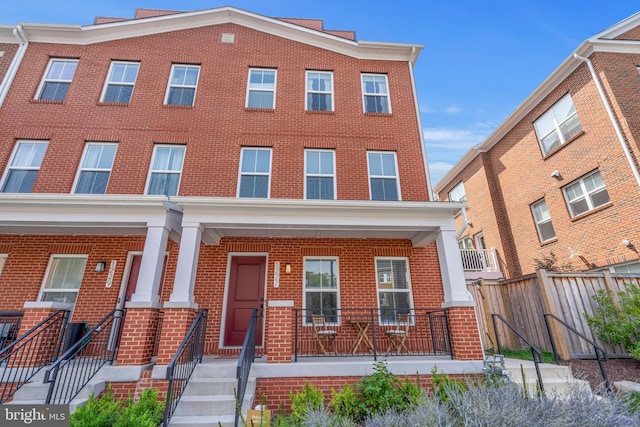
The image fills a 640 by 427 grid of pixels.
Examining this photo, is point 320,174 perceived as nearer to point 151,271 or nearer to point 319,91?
point 319,91

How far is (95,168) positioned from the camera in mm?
8156

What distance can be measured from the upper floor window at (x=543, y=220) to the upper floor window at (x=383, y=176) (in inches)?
293

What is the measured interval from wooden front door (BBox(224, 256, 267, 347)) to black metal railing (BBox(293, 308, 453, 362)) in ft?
3.78

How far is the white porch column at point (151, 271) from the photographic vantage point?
553 centimetres

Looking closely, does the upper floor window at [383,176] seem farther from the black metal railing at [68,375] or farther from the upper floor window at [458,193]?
the upper floor window at [458,193]

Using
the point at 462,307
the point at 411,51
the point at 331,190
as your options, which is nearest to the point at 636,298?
the point at 462,307

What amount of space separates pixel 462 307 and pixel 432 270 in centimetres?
A: 198

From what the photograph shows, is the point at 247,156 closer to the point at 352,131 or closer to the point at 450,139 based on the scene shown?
the point at 352,131

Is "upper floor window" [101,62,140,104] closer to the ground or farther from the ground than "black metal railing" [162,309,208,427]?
farther from the ground

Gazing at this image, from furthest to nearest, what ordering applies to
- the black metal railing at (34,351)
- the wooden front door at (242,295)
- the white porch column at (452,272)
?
the wooden front door at (242,295), the white porch column at (452,272), the black metal railing at (34,351)

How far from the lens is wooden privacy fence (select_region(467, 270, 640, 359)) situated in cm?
658

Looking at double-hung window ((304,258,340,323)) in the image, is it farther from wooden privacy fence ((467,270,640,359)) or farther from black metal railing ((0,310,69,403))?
black metal railing ((0,310,69,403))

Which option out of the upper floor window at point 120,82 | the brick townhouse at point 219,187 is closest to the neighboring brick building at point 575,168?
the brick townhouse at point 219,187

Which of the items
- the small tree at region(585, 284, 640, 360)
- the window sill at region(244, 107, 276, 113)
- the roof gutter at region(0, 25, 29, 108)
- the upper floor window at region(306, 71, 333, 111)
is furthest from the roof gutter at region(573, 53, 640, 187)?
the roof gutter at region(0, 25, 29, 108)
